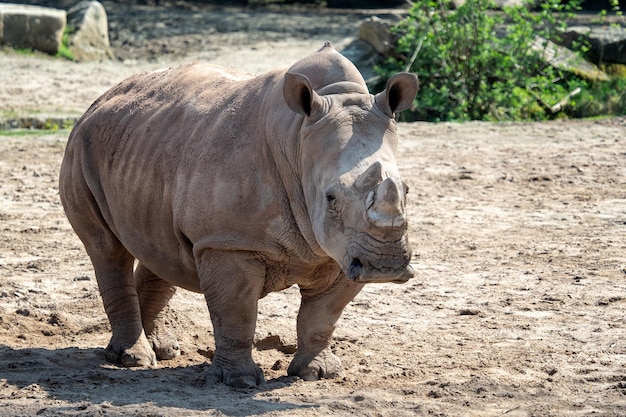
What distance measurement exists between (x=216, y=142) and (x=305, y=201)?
616 millimetres

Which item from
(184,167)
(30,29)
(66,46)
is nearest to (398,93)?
(184,167)

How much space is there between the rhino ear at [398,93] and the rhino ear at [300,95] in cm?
31

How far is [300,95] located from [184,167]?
87 cm

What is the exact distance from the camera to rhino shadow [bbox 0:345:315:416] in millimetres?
5641

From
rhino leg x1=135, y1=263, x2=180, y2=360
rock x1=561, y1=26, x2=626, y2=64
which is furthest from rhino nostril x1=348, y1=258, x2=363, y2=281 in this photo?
rock x1=561, y1=26, x2=626, y2=64

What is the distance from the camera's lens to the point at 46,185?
11.2m

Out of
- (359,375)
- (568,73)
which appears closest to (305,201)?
(359,375)

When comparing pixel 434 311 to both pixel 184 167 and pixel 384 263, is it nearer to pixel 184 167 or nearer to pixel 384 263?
pixel 184 167

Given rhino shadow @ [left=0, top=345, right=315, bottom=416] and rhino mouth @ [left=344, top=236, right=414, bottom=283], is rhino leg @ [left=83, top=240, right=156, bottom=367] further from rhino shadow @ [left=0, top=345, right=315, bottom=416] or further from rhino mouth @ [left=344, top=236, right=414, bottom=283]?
rhino mouth @ [left=344, top=236, right=414, bottom=283]

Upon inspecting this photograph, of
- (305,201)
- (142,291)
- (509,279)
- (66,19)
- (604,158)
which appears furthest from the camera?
(66,19)

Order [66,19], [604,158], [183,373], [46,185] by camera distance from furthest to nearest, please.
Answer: [66,19]
[604,158]
[46,185]
[183,373]

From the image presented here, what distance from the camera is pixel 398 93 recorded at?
5.83 m

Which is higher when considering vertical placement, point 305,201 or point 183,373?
point 305,201

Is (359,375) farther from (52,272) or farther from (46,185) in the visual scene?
(46,185)
